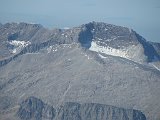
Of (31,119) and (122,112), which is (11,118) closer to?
(31,119)

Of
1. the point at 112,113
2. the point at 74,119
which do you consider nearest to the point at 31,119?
the point at 74,119

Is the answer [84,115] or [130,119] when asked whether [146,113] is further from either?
[84,115]

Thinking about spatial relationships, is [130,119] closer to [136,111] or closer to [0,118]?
[136,111]

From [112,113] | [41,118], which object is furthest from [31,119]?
[112,113]

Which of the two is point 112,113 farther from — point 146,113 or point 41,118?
point 41,118

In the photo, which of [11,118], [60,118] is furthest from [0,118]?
[60,118]

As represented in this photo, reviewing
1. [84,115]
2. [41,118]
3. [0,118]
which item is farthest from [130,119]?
[0,118]
